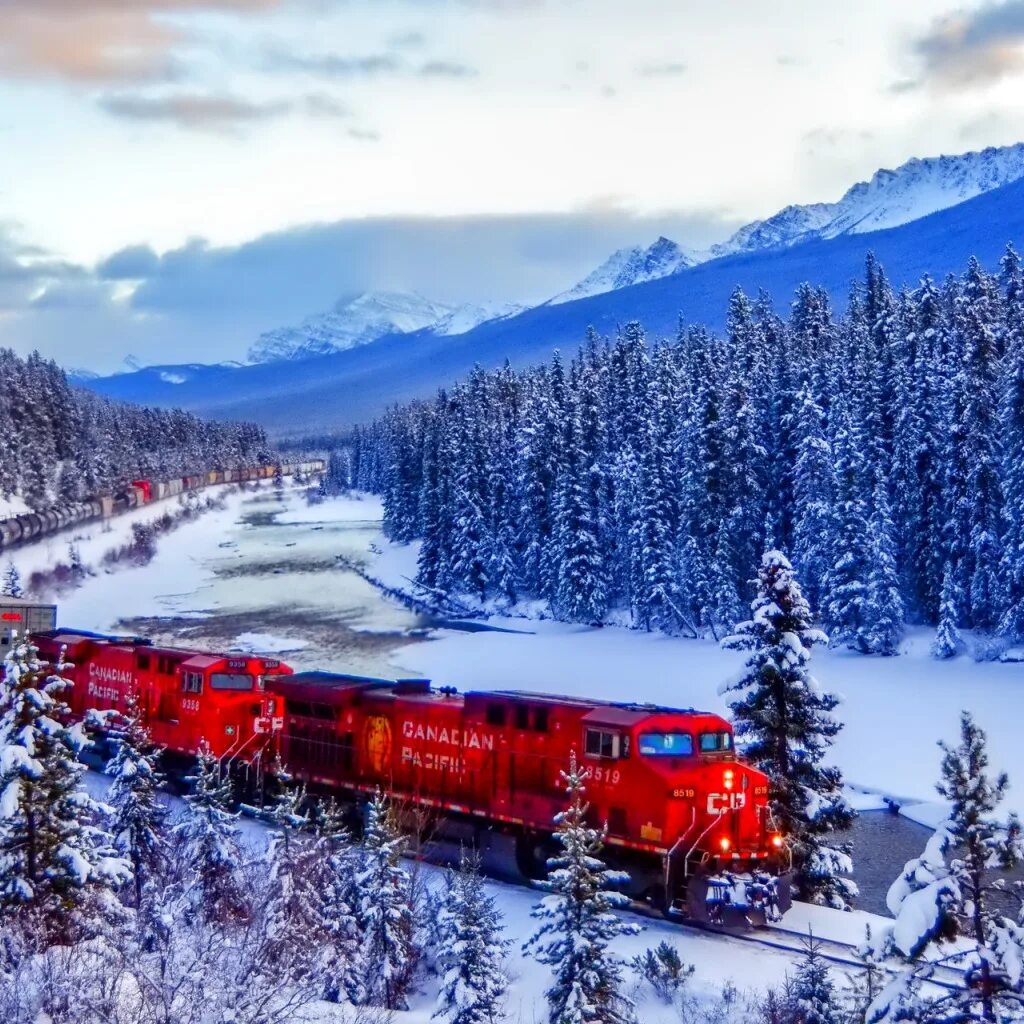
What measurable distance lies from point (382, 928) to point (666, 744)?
24.3 ft

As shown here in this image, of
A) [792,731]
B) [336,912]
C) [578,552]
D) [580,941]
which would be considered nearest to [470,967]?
[580,941]

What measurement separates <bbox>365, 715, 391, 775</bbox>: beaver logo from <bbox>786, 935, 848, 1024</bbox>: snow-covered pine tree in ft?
53.2

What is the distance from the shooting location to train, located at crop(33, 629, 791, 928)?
24016 mm

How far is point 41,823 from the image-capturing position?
1975 cm

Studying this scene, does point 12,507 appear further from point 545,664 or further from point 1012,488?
point 1012,488

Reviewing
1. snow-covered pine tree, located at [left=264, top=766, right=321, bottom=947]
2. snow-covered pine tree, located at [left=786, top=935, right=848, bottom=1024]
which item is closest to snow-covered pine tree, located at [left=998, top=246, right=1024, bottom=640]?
snow-covered pine tree, located at [left=786, top=935, right=848, bottom=1024]

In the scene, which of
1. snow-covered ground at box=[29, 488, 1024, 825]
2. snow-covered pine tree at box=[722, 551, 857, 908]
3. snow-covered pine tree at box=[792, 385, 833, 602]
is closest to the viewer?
snow-covered pine tree at box=[722, 551, 857, 908]

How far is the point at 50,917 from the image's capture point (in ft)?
62.6

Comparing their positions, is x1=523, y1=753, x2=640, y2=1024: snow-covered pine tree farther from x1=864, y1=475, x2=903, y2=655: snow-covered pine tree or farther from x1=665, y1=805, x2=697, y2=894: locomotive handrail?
x1=864, y1=475, x2=903, y2=655: snow-covered pine tree

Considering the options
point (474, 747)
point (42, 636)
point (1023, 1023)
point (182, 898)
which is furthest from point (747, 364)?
point (1023, 1023)

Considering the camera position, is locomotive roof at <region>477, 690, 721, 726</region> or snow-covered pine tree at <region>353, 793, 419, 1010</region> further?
locomotive roof at <region>477, 690, 721, 726</region>

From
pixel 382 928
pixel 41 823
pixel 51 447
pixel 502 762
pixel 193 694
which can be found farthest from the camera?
pixel 51 447

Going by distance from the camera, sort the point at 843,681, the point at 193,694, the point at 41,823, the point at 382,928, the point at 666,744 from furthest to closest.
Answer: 1. the point at 843,681
2. the point at 193,694
3. the point at 666,744
4. the point at 382,928
5. the point at 41,823

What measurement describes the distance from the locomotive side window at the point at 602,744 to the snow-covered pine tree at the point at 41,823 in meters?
10.5
